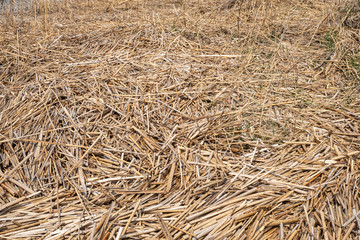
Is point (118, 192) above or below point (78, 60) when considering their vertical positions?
below

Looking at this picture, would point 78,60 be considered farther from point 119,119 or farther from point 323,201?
point 323,201

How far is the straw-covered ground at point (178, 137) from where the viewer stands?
1.25m

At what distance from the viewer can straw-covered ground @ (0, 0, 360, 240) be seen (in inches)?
49.1

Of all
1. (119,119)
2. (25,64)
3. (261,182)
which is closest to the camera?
(261,182)

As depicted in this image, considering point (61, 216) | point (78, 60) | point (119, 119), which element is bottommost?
point (61, 216)

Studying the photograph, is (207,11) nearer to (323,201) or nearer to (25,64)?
(25,64)

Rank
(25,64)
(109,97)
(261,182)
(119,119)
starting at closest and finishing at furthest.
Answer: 1. (261,182)
2. (119,119)
3. (109,97)
4. (25,64)

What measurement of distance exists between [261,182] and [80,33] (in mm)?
2245

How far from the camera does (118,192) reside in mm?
1344

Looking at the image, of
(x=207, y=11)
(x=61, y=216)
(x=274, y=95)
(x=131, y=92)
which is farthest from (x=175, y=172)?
(x=207, y=11)

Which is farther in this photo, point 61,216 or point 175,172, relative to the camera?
point 175,172

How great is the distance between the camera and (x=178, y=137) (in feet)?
5.24

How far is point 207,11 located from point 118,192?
2.57 m

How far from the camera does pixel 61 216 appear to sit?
128cm
